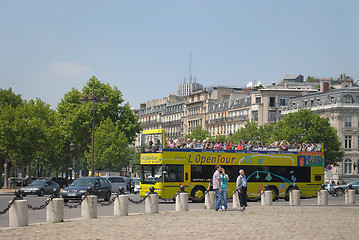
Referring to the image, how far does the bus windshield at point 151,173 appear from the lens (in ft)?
114

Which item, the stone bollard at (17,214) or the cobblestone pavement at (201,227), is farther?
the stone bollard at (17,214)

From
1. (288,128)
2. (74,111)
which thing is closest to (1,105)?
(74,111)

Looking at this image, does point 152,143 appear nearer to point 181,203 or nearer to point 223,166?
point 223,166

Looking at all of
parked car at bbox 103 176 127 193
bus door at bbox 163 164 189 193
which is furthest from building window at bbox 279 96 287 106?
bus door at bbox 163 164 189 193

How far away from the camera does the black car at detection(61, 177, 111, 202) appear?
3334 cm

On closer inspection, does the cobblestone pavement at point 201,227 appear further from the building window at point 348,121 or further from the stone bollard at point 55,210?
the building window at point 348,121

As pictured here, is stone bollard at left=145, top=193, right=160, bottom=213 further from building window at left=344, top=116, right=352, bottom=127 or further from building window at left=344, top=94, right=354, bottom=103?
building window at left=344, top=94, right=354, bottom=103

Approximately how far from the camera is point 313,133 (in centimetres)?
8700

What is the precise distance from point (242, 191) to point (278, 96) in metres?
86.6

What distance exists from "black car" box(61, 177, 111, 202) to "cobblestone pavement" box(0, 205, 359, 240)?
10.6 meters

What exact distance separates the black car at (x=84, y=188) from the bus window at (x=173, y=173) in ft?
11.6

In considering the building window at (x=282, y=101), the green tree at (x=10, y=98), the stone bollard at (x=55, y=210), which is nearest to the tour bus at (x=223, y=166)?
the stone bollard at (x=55, y=210)

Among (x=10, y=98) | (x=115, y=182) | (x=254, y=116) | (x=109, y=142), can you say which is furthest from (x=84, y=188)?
(x=254, y=116)

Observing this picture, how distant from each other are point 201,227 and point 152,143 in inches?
674
